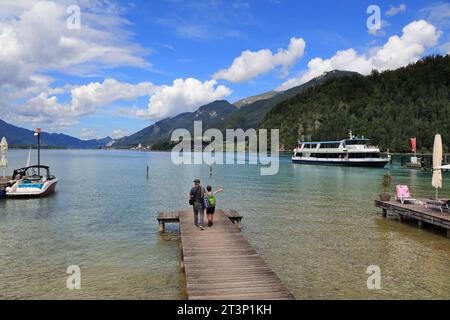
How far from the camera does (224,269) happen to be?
12.1 metres

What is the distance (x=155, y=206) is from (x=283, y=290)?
924 inches

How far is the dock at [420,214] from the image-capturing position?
20109 mm

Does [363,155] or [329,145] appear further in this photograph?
[329,145]

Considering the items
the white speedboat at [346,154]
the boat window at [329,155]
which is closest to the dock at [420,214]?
the white speedboat at [346,154]

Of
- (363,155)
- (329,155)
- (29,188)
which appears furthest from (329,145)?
(29,188)

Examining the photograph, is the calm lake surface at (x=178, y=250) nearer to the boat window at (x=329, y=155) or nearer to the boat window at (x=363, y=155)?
the boat window at (x=363, y=155)

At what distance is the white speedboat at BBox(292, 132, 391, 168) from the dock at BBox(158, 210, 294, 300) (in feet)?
264

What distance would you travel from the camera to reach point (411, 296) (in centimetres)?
1237

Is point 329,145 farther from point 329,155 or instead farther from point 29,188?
point 29,188

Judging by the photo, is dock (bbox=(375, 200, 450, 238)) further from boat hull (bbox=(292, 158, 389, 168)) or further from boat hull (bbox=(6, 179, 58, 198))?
boat hull (bbox=(292, 158, 389, 168))

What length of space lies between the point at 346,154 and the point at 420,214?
7595 centimetres

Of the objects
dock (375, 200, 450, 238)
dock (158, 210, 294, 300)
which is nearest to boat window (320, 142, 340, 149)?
dock (375, 200, 450, 238)
